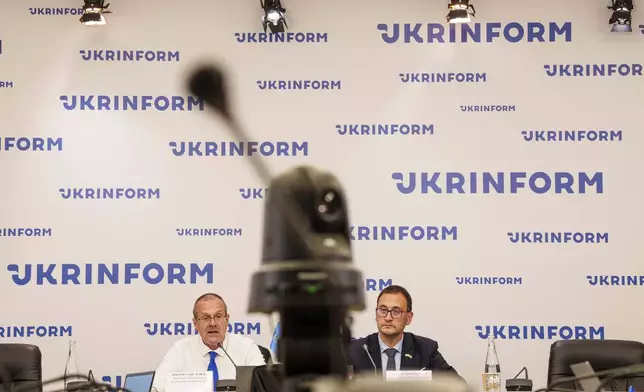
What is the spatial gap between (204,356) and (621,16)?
3.31m

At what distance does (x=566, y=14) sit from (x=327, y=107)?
5.48 feet

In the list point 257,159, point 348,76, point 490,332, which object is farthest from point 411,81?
point 257,159

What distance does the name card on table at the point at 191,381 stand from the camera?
3471 mm

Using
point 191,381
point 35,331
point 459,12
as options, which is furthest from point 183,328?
point 459,12

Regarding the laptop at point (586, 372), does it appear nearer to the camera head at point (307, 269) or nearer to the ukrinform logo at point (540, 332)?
the camera head at point (307, 269)

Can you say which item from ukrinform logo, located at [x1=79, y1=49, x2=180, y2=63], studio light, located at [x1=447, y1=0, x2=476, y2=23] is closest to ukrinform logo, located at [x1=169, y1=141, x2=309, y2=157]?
ukrinform logo, located at [x1=79, y1=49, x2=180, y2=63]

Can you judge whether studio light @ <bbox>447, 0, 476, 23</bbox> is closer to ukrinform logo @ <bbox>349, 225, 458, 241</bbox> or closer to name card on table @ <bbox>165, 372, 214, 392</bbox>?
ukrinform logo @ <bbox>349, 225, 458, 241</bbox>

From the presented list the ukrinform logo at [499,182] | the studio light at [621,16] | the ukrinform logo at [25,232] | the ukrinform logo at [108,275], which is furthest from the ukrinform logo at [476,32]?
the ukrinform logo at [25,232]

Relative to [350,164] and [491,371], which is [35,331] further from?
[491,371]

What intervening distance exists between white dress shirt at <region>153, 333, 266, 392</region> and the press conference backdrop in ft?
2.28

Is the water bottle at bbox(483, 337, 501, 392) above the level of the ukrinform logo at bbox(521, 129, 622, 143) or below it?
below

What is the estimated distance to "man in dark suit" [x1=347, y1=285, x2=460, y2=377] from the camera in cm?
441

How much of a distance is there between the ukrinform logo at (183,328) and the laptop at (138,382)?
2.19 ft

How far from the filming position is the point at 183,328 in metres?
5.38
